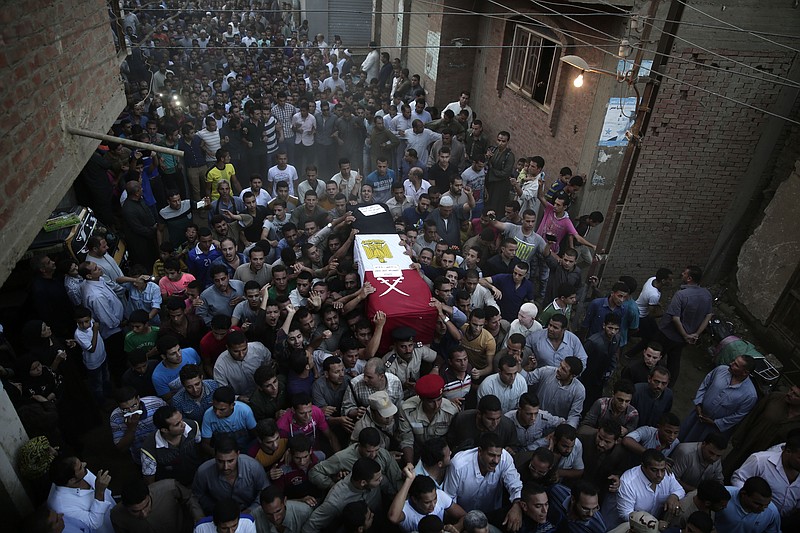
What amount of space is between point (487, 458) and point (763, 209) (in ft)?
21.4

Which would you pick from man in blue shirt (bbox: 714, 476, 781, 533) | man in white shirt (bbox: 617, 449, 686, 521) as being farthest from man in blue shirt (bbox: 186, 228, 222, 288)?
man in blue shirt (bbox: 714, 476, 781, 533)

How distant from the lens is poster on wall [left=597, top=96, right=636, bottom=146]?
771 centimetres

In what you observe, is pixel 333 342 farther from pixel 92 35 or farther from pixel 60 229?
pixel 60 229

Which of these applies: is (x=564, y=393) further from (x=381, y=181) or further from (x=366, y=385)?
(x=381, y=181)

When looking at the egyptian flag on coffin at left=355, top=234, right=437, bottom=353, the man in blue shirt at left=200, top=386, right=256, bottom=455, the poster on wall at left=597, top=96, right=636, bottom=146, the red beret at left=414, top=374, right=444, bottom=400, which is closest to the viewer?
the man in blue shirt at left=200, top=386, right=256, bottom=455

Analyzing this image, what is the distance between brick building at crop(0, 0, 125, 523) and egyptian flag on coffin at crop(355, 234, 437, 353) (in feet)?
9.09

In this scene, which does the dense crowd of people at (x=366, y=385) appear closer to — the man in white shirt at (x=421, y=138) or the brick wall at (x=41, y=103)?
the brick wall at (x=41, y=103)

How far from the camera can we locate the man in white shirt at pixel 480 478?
159 inches

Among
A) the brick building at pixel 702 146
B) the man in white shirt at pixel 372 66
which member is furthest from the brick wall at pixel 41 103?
the man in white shirt at pixel 372 66

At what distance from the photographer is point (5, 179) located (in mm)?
2828

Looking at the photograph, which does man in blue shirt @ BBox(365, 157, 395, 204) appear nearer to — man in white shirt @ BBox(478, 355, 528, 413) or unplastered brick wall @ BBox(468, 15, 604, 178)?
unplastered brick wall @ BBox(468, 15, 604, 178)

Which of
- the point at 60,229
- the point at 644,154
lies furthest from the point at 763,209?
the point at 60,229

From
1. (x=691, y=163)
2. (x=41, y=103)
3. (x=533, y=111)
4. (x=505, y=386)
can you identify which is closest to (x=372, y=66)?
(x=533, y=111)

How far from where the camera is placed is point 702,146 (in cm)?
766
